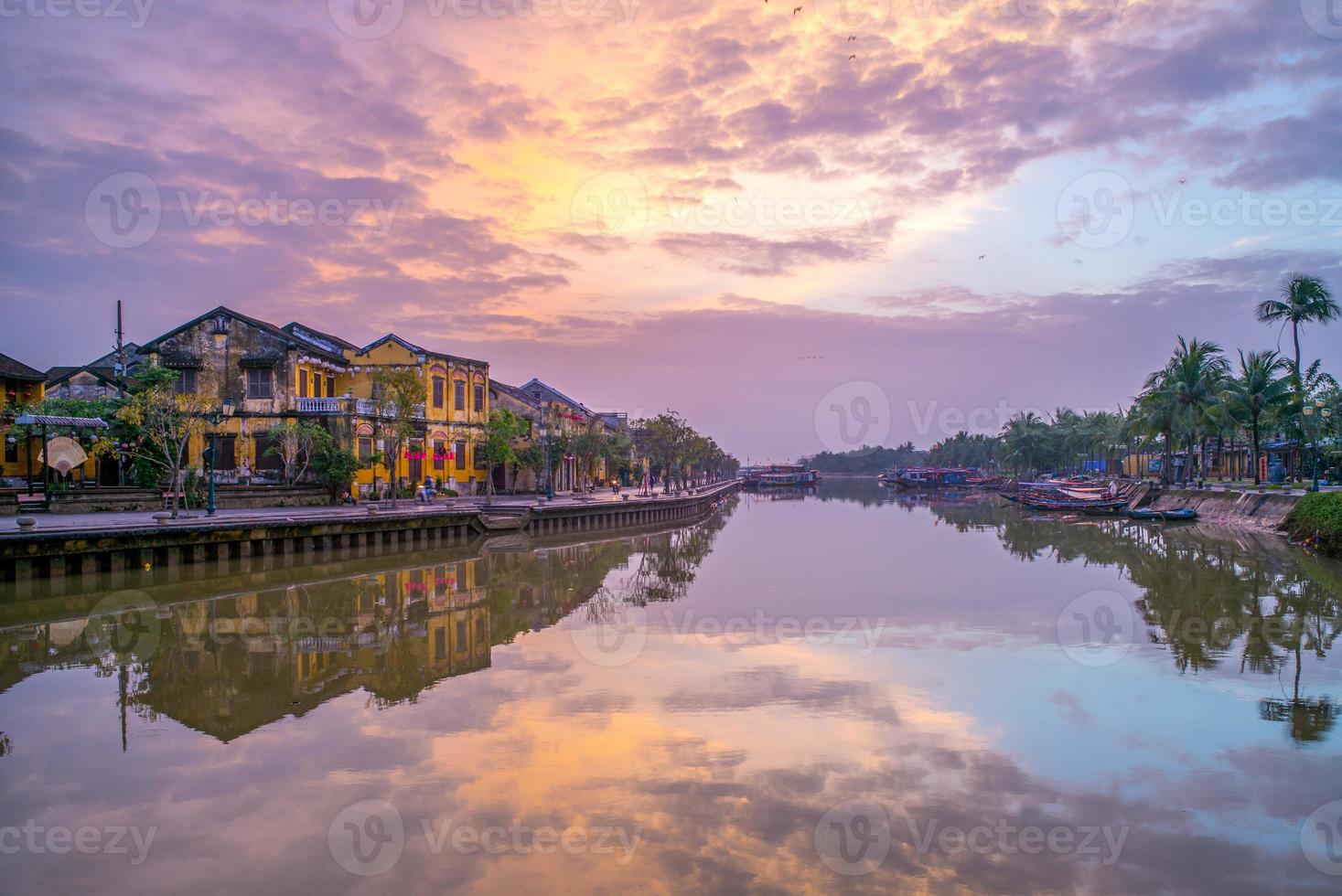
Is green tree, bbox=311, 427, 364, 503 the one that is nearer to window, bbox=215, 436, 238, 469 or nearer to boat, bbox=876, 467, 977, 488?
window, bbox=215, 436, 238, 469

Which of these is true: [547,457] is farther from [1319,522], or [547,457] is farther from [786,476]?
[786,476]

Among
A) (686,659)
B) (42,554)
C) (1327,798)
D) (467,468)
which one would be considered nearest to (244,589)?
(42,554)

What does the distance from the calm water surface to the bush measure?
11.6m

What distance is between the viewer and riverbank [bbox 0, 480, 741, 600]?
21.0 metres

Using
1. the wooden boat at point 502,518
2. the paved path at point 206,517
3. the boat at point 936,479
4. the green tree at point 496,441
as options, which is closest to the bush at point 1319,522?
the wooden boat at point 502,518

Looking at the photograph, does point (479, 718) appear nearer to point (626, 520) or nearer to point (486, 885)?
point (486, 885)

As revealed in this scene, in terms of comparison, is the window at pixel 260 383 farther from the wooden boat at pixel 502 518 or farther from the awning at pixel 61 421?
the wooden boat at pixel 502 518

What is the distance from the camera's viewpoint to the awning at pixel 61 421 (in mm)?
28047

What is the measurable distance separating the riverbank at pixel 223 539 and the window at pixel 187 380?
9.26 meters

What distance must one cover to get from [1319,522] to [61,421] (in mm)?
41696

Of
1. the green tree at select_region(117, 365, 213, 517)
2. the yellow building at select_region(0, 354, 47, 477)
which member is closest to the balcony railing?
the green tree at select_region(117, 365, 213, 517)

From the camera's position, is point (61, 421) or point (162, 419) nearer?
point (61, 421)

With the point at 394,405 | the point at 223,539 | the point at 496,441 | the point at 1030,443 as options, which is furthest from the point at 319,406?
the point at 1030,443

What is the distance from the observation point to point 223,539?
82.9 feet
